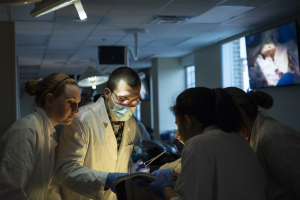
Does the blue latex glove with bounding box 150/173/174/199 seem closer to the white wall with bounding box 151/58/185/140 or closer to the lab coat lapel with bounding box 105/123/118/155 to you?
the lab coat lapel with bounding box 105/123/118/155

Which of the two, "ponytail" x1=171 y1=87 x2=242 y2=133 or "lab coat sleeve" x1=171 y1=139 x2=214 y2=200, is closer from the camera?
"lab coat sleeve" x1=171 y1=139 x2=214 y2=200

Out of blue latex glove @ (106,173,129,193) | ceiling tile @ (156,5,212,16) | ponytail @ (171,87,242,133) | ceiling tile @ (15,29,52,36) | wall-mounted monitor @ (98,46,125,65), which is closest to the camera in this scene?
ponytail @ (171,87,242,133)

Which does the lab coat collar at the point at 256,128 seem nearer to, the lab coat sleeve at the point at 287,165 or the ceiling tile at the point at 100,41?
→ the lab coat sleeve at the point at 287,165

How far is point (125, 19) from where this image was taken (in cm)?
Answer: 417

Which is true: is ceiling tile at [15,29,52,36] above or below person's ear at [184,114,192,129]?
above

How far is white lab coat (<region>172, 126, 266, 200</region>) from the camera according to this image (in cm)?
111

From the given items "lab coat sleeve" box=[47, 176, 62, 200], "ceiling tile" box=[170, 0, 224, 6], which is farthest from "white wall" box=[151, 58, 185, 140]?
"lab coat sleeve" box=[47, 176, 62, 200]

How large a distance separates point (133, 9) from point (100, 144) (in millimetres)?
2296

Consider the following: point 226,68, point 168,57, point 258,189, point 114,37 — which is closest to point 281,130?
point 258,189

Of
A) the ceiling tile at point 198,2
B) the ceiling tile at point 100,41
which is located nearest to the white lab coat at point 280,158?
the ceiling tile at point 198,2

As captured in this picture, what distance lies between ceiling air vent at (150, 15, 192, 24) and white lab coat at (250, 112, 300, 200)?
2.83 metres

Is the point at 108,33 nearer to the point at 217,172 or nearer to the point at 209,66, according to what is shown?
the point at 209,66

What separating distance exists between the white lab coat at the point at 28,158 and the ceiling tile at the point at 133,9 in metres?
2.25

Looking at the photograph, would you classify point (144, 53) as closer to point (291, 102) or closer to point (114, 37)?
point (114, 37)
